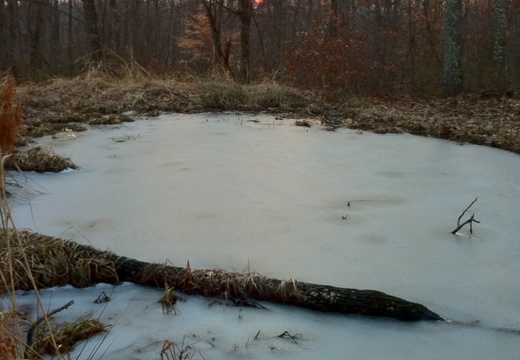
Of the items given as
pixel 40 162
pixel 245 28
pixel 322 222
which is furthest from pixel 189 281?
pixel 245 28

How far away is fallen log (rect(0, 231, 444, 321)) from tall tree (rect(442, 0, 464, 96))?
842 centimetres

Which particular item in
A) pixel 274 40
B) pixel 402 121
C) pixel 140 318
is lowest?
pixel 140 318

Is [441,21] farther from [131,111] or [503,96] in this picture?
[131,111]

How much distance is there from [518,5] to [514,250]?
13.4 m

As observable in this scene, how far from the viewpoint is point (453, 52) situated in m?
9.85

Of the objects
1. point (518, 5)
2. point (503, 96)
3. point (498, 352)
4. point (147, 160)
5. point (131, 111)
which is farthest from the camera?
point (518, 5)

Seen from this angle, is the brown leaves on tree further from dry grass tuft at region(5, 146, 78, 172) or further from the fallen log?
dry grass tuft at region(5, 146, 78, 172)

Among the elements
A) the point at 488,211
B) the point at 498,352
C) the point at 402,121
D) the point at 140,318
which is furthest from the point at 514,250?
the point at 402,121

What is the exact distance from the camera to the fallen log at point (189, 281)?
81.3 inches

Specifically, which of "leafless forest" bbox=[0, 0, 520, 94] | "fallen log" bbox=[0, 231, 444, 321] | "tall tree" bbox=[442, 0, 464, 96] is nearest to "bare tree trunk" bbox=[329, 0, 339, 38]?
"leafless forest" bbox=[0, 0, 520, 94]

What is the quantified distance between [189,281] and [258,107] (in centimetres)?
531

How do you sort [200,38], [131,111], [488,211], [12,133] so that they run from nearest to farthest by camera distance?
[12,133]
[488,211]
[131,111]
[200,38]

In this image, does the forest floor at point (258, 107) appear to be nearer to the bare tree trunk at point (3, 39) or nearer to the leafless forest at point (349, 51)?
the leafless forest at point (349, 51)

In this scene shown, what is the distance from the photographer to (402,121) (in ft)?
20.7
